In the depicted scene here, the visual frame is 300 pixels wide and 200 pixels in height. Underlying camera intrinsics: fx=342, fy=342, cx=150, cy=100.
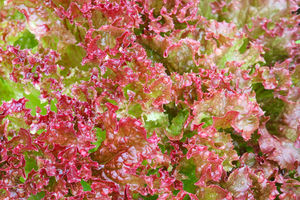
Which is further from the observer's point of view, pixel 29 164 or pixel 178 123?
pixel 178 123

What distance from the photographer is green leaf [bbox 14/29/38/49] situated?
196cm

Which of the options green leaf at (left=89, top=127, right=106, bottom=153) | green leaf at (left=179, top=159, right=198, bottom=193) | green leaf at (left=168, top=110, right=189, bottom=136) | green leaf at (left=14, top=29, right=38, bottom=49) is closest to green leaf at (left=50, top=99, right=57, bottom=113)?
green leaf at (left=89, top=127, right=106, bottom=153)

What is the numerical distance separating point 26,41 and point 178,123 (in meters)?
0.99

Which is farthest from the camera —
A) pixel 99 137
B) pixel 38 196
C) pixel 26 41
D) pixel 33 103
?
pixel 26 41

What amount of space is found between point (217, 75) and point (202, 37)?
37 cm

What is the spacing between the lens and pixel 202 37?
2129mm

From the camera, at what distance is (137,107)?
5.89 feet

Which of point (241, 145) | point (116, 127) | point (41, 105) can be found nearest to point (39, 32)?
point (41, 105)

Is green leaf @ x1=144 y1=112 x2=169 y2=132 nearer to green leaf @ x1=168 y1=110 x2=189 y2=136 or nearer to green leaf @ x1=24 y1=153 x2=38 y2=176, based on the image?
green leaf @ x1=168 y1=110 x2=189 y2=136

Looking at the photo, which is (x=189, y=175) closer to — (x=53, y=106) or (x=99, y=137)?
(x=99, y=137)

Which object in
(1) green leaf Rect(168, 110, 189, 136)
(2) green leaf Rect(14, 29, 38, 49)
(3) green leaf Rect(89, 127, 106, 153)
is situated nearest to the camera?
(3) green leaf Rect(89, 127, 106, 153)

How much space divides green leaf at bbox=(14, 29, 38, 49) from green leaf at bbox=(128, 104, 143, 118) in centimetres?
70

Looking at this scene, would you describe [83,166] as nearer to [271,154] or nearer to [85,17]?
[85,17]

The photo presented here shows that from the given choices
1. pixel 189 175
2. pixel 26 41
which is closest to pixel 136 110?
pixel 189 175
